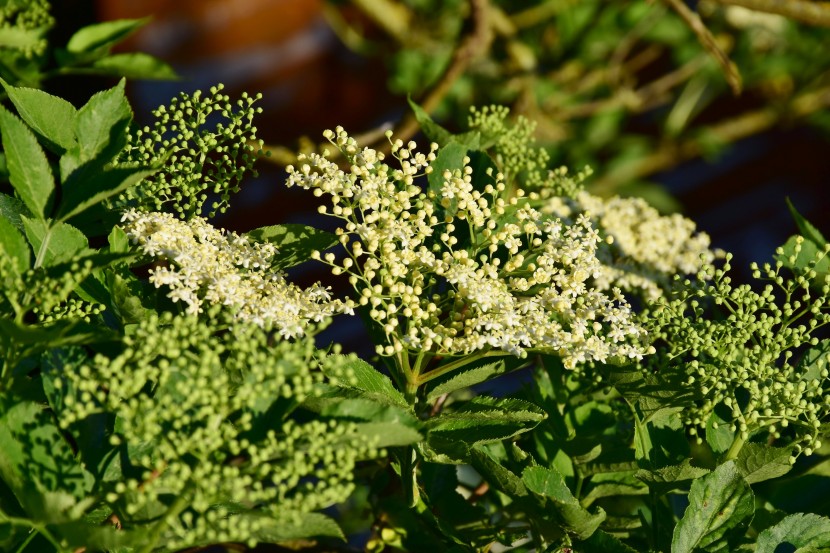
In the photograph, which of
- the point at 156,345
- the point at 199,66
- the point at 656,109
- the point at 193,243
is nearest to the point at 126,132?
the point at 193,243

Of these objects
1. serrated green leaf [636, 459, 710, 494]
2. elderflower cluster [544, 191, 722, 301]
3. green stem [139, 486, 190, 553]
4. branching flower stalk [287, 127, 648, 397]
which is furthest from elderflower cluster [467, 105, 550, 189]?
green stem [139, 486, 190, 553]

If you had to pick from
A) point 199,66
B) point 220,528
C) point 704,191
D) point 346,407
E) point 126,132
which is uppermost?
point 704,191

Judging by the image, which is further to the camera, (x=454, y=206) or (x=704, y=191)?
(x=704, y=191)

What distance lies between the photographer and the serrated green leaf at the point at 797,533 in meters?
0.86

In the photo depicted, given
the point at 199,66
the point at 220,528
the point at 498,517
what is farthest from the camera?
the point at 199,66

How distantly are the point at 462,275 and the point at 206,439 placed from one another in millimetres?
303

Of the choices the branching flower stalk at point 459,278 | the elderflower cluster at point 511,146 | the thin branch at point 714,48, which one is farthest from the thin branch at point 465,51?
the branching flower stalk at point 459,278

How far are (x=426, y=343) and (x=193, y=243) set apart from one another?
0.81ft

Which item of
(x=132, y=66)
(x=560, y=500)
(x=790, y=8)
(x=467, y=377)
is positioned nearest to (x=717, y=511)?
(x=560, y=500)

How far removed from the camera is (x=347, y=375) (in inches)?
31.4

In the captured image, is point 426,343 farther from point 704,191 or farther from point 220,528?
point 704,191

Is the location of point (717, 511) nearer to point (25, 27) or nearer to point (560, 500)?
point (560, 500)

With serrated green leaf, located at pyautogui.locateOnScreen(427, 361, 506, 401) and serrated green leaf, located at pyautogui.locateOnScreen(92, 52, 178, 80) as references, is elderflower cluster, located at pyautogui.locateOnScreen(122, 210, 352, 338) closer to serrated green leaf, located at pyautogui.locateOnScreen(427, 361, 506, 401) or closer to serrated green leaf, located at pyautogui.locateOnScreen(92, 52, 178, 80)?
serrated green leaf, located at pyautogui.locateOnScreen(427, 361, 506, 401)

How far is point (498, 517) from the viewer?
1.18m
